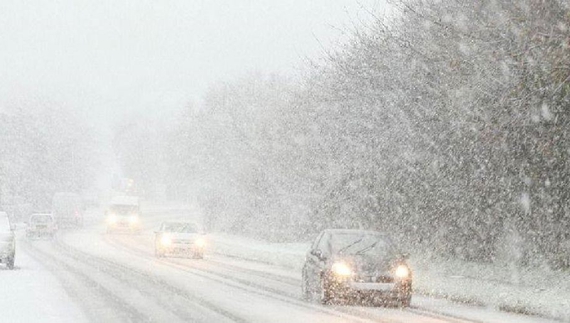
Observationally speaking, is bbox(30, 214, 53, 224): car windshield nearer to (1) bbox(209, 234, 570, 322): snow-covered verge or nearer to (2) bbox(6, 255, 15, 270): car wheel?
(1) bbox(209, 234, 570, 322): snow-covered verge

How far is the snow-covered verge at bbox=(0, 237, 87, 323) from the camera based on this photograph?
15727 millimetres

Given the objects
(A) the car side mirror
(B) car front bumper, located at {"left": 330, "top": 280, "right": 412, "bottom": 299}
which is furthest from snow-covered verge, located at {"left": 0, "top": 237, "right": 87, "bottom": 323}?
(B) car front bumper, located at {"left": 330, "top": 280, "right": 412, "bottom": 299}

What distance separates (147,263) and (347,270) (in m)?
16.6

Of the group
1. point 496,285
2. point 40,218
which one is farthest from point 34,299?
point 40,218

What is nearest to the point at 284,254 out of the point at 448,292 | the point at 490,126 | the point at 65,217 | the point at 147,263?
the point at 147,263

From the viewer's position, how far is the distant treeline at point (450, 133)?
19.2 metres

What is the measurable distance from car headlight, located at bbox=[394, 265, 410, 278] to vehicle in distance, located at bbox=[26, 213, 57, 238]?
4663 cm

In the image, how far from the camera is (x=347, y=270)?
19.9 metres

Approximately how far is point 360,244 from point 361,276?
1.54 metres

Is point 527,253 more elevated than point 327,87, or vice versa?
point 327,87

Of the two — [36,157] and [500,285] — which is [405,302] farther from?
[36,157]

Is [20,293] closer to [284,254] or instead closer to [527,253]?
[527,253]

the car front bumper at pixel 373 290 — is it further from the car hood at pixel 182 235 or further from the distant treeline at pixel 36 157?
the distant treeline at pixel 36 157

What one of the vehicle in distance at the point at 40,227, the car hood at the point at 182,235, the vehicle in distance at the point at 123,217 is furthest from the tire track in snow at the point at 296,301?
the vehicle in distance at the point at 123,217
